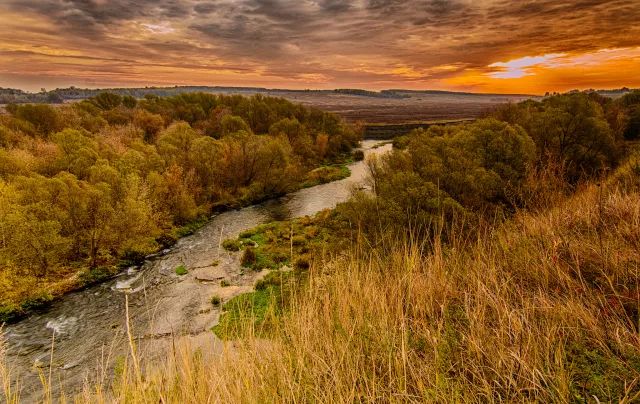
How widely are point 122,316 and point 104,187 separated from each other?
9646 millimetres

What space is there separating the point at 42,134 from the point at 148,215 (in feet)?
79.6

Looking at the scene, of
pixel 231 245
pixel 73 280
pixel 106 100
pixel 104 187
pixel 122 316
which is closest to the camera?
pixel 122 316

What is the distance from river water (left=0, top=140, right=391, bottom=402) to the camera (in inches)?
513

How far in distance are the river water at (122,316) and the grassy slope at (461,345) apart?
742cm

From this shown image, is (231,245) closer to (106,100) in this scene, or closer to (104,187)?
(104,187)

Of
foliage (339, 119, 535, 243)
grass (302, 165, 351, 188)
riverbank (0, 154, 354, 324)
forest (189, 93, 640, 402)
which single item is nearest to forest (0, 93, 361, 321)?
riverbank (0, 154, 354, 324)

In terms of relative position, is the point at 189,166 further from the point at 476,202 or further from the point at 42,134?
the point at 476,202

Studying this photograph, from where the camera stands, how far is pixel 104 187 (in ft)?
73.0

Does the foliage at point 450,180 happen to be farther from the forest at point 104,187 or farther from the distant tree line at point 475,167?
the forest at point 104,187

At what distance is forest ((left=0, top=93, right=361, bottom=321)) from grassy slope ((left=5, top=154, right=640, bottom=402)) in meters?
19.6

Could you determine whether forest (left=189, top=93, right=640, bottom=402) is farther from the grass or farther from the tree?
the tree

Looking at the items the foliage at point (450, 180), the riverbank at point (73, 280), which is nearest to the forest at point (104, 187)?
the riverbank at point (73, 280)

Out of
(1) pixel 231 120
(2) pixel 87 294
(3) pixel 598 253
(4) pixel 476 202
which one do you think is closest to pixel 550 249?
(3) pixel 598 253

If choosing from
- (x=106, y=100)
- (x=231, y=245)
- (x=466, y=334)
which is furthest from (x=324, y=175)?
(x=106, y=100)
